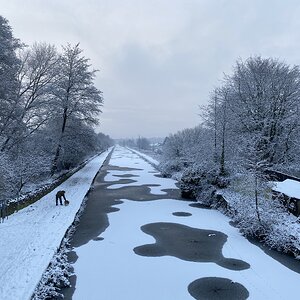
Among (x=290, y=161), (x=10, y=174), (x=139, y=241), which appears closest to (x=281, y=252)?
(x=139, y=241)

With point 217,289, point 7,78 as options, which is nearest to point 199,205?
point 217,289

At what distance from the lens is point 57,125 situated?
34.2 meters

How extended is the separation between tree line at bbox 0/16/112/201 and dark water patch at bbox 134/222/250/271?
11691 millimetres

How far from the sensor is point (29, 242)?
38.9ft

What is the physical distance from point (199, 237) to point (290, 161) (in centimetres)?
1621

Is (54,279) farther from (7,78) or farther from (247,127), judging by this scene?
(247,127)

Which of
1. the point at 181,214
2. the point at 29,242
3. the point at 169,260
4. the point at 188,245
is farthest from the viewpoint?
the point at 181,214

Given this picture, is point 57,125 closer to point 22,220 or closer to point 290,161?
point 22,220

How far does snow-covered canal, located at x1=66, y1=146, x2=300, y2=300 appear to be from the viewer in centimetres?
869

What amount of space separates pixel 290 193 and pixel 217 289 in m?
7.88

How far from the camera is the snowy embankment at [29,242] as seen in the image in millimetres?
8391

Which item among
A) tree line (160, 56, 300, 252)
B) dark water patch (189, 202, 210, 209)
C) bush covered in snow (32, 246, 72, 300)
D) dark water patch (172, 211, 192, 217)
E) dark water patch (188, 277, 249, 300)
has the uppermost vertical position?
tree line (160, 56, 300, 252)

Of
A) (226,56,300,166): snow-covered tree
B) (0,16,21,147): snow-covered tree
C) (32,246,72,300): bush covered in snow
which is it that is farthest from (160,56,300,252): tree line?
(0,16,21,147): snow-covered tree

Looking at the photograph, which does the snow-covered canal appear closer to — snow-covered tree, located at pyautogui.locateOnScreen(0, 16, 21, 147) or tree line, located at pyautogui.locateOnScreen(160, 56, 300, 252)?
tree line, located at pyautogui.locateOnScreen(160, 56, 300, 252)
